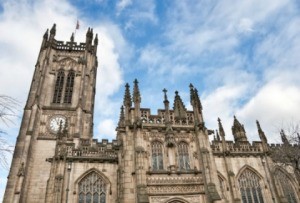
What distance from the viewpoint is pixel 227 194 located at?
2355 cm

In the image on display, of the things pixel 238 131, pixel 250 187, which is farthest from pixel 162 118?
pixel 238 131

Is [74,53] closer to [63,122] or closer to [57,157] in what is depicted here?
[63,122]

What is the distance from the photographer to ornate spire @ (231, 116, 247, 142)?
29875 mm

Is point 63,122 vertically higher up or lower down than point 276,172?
higher up

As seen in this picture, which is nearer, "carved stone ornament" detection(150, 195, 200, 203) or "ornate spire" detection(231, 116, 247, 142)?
"carved stone ornament" detection(150, 195, 200, 203)

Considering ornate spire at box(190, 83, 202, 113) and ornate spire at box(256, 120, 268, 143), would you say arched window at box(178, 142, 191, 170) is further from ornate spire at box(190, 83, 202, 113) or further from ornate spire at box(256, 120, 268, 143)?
ornate spire at box(256, 120, 268, 143)

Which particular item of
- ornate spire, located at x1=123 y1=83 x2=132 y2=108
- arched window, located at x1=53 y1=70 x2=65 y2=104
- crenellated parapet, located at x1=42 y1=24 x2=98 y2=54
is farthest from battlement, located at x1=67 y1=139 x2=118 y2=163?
crenellated parapet, located at x1=42 y1=24 x2=98 y2=54

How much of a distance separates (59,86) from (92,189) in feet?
72.3

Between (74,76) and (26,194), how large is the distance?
19.3m

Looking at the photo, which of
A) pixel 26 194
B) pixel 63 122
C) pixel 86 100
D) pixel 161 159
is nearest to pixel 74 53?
pixel 86 100

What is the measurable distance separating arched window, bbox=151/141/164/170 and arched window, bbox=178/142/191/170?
1.41m

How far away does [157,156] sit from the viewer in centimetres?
1994

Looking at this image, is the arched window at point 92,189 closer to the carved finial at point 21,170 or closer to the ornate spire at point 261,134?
the carved finial at point 21,170

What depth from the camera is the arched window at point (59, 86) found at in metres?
38.7
